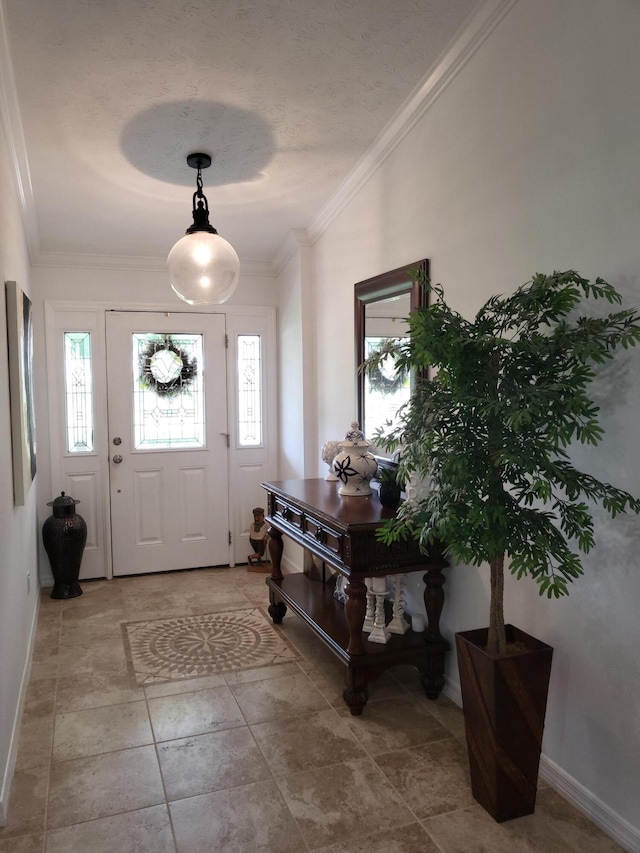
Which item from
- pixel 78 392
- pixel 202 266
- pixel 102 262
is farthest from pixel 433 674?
pixel 102 262

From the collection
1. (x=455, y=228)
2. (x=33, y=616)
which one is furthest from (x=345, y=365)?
(x=33, y=616)

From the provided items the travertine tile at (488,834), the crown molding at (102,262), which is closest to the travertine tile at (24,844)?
the travertine tile at (488,834)

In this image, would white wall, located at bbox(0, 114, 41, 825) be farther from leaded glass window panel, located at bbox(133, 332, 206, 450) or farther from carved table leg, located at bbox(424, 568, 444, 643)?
Result: carved table leg, located at bbox(424, 568, 444, 643)

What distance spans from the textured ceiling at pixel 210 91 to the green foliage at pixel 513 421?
3.63ft

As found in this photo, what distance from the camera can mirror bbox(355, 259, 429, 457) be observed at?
2893 mm

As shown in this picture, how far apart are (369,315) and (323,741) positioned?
80.6 inches

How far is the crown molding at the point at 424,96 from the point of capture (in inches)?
83.4

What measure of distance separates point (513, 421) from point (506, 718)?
0.93 m

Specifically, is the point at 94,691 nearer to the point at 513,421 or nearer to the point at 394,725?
the point at 394,725

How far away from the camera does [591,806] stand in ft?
6.14

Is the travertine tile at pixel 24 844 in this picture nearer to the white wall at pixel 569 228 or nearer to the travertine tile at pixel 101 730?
the travertine tile at pixel 101 730

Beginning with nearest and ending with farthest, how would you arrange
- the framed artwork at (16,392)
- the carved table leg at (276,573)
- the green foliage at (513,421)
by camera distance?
the green foliage at (513,421), the framed artwork at (16,392), the carved table leg at (276,573)

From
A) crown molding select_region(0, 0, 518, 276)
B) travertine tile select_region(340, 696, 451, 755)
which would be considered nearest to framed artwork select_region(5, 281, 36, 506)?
crown molding select_region(0, 0, 518, 276)

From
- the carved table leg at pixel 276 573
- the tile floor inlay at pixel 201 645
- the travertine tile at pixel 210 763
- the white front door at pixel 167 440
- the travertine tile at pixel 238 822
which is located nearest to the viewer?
the travertine tile at pixel 238 822
